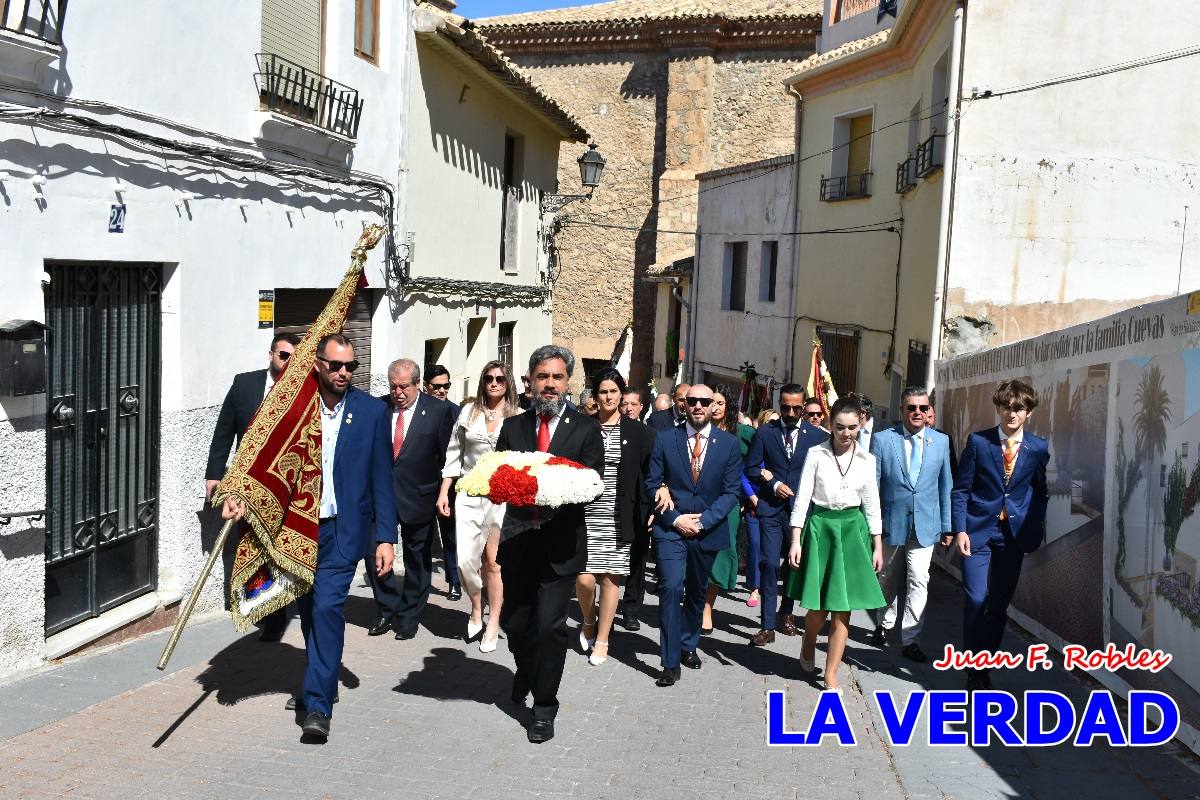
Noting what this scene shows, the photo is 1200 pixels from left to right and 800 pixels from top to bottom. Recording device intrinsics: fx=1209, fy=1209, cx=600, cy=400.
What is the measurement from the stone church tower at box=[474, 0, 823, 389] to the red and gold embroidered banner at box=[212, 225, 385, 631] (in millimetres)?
24910

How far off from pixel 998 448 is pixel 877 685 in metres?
1.63

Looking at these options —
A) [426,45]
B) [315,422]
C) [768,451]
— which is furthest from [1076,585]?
[426,45]

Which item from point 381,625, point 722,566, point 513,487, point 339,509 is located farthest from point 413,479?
point 513,487

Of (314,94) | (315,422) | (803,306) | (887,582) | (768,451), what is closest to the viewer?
(315,422)

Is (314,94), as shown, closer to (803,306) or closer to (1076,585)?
(1076,585)

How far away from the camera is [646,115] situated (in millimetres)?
31625

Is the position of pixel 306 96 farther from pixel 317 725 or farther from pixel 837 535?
pixel 317 725

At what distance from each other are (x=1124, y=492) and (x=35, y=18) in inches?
257

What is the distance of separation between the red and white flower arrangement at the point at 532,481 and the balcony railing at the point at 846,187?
13.1m

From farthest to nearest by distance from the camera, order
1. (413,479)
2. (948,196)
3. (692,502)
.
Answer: (948,196), (413,479), (692,502)

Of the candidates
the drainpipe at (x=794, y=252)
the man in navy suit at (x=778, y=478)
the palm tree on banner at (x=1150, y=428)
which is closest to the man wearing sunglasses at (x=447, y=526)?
the man in navy suit at (x=778, y=478)

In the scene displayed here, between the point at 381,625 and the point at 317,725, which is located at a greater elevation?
the point at 317,725

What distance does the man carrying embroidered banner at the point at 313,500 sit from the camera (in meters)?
5.84

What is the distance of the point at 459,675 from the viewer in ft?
23.7
